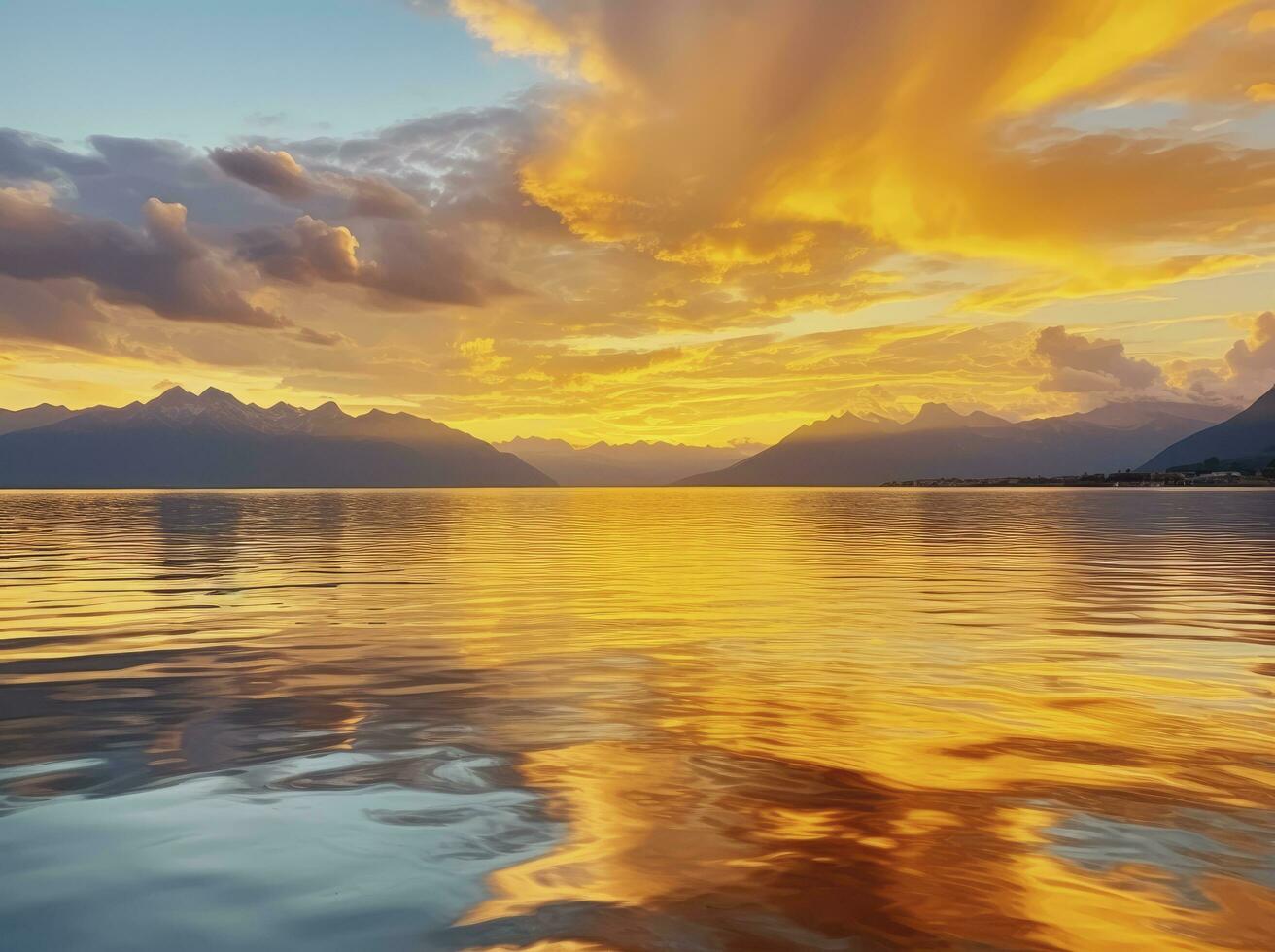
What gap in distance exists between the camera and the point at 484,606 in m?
27.6

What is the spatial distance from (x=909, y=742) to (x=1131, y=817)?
3.28 meters

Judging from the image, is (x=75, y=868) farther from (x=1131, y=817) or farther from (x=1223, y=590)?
(x=1223, y=590)

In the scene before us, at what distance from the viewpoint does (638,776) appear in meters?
10.6

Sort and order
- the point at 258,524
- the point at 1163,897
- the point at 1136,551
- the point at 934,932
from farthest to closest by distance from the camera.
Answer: the point at 258,524 < the point at 1136,551 < the point at 1163,897 < the point at 934,932

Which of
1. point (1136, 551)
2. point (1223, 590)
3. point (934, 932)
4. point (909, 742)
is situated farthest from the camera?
point (1136, 551)

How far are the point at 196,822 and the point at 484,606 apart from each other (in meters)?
18.6

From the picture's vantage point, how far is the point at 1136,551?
158 ft

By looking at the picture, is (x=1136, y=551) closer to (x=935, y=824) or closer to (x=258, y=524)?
(x=935, y=824)

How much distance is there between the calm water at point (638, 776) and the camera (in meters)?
6.99

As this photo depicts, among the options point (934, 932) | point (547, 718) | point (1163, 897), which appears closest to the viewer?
point (934, 932)

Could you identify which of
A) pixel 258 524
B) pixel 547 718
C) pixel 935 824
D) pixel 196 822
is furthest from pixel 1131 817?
pixel 258 524

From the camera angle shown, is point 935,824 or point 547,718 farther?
point 547,718

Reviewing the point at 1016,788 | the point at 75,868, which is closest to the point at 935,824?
the point at 1016,788

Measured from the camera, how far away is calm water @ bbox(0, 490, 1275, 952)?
6992 millimetres
